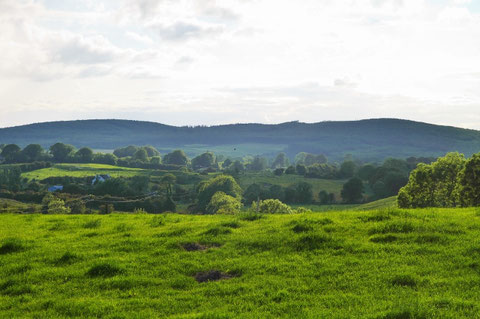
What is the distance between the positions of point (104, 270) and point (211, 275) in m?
4.25

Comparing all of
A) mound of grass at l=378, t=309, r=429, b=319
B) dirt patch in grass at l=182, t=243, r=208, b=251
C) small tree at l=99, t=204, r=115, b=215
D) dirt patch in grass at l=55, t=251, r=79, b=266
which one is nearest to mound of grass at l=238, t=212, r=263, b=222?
dirt patch in grass at l=182, t=243, r=208, b=251

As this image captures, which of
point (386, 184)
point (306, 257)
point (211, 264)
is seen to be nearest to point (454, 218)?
point (306, 257)

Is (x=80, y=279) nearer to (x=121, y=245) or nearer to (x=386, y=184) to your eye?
(x=121, y=245)

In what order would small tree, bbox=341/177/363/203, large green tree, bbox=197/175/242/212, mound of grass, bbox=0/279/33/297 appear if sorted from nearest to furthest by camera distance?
mound of grass, bbox=0/279/33/297
large green tree, bbox=197/175/242/212
small tree, bbox=341/177/363/203

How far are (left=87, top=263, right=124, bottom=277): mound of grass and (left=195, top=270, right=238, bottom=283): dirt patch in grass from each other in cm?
308

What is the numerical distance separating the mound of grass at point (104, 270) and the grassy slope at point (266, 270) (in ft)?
0.14

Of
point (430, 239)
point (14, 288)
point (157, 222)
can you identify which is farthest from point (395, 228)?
point (14, 288)

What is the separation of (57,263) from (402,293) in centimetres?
1359

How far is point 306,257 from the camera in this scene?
1584 cm

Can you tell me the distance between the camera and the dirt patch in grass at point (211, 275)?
1456 centimetres

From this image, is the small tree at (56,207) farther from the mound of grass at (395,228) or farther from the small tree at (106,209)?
the mound of grass at (395,228)

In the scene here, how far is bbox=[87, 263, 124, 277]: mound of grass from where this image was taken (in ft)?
50.0

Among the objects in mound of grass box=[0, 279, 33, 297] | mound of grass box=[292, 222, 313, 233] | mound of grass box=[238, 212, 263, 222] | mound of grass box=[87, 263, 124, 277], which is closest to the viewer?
mound of grass box=[0, 279, 33, 297]

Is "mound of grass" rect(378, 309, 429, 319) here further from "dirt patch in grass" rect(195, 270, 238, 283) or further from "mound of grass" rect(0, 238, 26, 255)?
"mound of grass" rect(0, 238, 26, 255)
